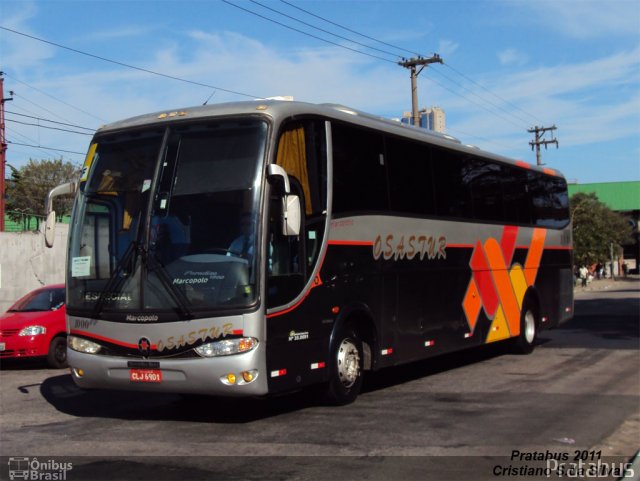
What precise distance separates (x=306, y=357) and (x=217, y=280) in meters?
1.49

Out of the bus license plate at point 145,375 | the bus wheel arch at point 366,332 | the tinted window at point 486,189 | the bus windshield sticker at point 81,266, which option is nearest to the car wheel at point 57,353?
the bus windshield sticker at point 81,266

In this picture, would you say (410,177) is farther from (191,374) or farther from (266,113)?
(191,374)

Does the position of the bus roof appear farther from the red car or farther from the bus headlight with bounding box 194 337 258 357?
the red car

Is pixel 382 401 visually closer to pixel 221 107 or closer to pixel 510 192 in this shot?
pixel 221 107

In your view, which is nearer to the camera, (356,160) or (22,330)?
(356,160)

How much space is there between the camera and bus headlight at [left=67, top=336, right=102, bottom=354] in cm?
838

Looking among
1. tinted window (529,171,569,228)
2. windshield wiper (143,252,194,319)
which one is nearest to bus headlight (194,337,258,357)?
windshield wiper (143,252,194,319)

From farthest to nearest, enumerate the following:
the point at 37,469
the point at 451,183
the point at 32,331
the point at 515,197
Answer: the point at 515,197 < the point at 32,331 < the point at 451,183 < the point at 37,469

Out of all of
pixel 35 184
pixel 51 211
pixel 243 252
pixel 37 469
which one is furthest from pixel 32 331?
pixel 35 184

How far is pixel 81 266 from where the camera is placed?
855 centimetres

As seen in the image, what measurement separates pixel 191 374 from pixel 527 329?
9.32 m

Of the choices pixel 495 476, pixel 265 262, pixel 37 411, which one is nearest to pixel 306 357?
pixel 265 262

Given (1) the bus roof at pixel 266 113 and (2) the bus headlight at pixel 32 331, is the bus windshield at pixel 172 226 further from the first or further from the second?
(2) the bus headlight at pixel 32 331

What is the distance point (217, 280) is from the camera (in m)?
7.73
